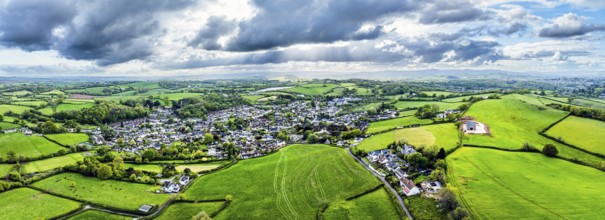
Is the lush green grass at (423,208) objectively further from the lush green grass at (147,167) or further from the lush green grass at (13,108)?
the lush green grass at (13,108)

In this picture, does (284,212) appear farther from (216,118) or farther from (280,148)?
(216,118)

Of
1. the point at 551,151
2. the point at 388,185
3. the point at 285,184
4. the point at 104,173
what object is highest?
the point at 551,151

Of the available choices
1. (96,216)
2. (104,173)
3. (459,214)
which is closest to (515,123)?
(459,214)

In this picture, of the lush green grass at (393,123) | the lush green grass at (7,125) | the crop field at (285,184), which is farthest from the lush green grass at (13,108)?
the lush green grass at (393,123)

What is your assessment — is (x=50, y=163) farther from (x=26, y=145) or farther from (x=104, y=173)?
(x=104, y=173)

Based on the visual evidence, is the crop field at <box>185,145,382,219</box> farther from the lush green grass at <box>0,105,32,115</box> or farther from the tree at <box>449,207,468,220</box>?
the lush green grass at <box>0,105,32,115</box>

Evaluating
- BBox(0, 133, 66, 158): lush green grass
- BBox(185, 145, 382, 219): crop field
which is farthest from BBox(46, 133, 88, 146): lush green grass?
BBox(185, 145, 382, 219): crop field
